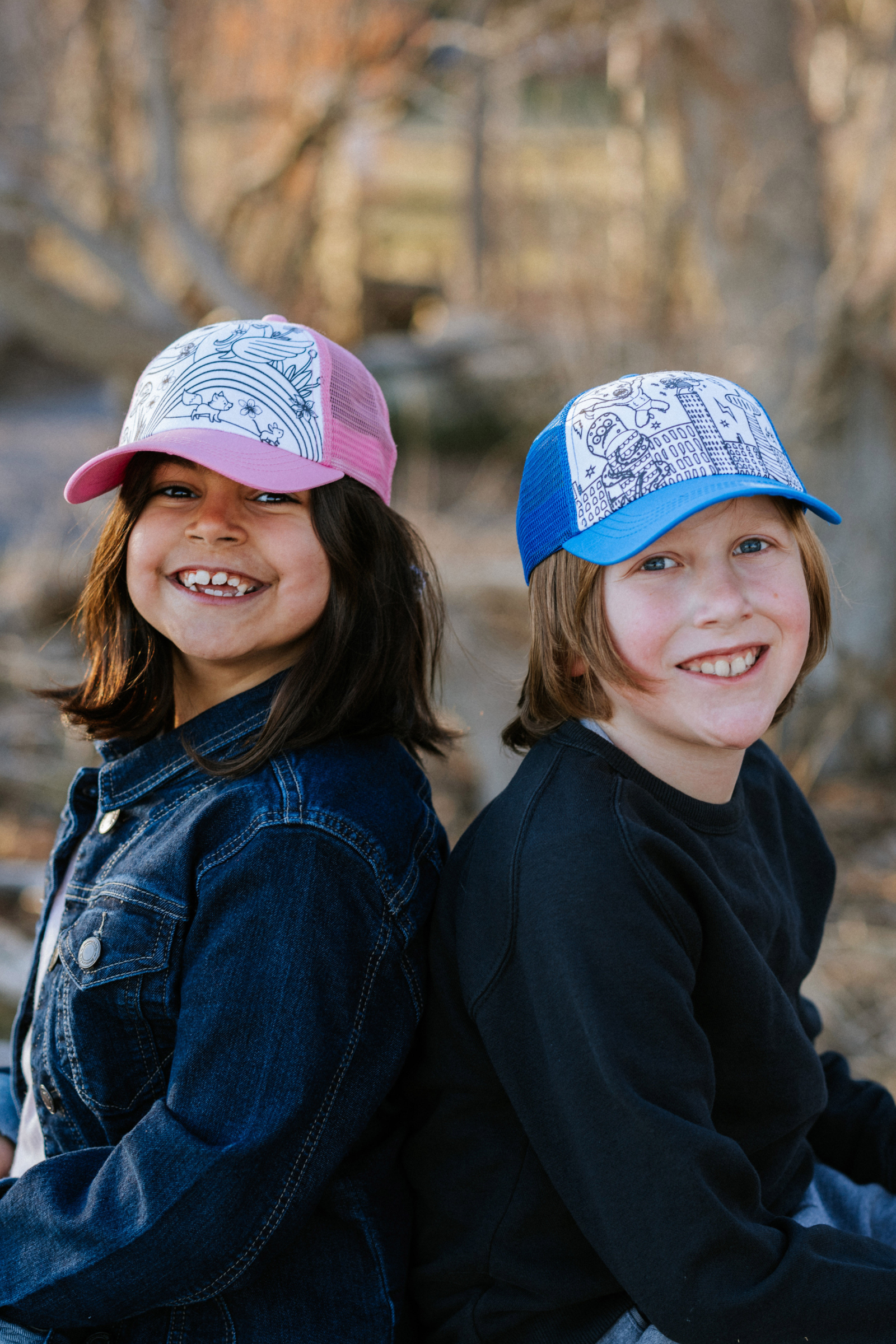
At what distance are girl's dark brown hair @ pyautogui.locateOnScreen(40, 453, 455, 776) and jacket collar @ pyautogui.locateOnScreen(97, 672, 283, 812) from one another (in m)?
0.03

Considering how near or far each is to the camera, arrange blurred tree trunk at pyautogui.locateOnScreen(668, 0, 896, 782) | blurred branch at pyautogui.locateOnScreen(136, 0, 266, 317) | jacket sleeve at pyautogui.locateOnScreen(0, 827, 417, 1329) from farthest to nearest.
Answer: blurred branch at pyautogui.locateOnScreen(136, 0, 266, 317) → blurred tree trunk at pyautogui.locateOnScreen(668, 0, 896, 782) → jacket sleeve at pyautogui.locateOnScreen(0, 827, 417, 1329)

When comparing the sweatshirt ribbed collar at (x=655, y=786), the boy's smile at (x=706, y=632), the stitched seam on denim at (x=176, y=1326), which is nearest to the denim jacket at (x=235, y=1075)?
the stitched seam on denim at (x=176, y=1326)

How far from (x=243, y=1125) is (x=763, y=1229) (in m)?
0.59

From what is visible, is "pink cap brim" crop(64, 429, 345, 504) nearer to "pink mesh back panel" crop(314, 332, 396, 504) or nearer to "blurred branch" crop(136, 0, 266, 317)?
"pink mesh back panel" crop(314, 332, 396, 504)

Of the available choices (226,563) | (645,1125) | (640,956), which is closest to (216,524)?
(226,563)

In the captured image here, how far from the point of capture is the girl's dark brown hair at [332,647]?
1.67 metres

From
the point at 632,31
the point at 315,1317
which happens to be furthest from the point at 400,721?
the point at 632,31

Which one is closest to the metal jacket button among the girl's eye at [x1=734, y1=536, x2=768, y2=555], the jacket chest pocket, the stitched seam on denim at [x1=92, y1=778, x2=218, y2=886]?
the jacket chest pocket

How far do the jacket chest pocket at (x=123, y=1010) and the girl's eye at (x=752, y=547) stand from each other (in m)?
0.85

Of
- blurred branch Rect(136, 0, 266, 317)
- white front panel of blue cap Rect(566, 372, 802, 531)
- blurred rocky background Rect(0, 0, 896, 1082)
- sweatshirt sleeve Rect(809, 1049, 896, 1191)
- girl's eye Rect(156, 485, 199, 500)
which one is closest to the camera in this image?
white front panel of blue cap Rect(566, 372, 802, 531)

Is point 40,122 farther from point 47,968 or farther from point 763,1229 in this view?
point 763,1229

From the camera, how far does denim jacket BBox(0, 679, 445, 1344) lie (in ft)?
4.64

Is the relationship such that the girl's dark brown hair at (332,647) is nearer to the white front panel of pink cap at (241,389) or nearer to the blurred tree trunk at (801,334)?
the white front panel of pink cap at (241,389)

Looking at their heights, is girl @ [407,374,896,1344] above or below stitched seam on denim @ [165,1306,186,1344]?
above
